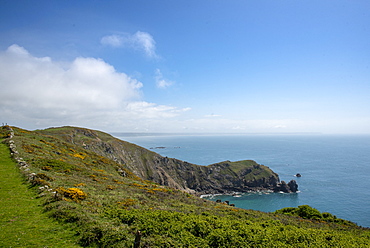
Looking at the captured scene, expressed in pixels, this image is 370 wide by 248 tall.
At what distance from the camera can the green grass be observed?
11.0 metres

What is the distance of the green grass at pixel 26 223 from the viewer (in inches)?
433

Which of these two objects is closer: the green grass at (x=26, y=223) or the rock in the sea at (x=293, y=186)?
the green grass at (x=26, y=223)

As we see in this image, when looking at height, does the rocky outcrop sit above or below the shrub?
below

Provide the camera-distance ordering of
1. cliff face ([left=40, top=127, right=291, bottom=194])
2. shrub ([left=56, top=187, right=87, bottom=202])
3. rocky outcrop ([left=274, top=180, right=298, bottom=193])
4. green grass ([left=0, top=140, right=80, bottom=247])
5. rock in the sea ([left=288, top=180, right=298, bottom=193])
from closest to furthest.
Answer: green grass ([left=0, top=140, right=80, bottom=247]), shrub ([left=56, top=187, right=87, bottom=202]), rock in the sea ([left=288, top=180, right=298, bottom=193]), rocky outcrop ([left=274, top=180, right=298, bottom=193]), cliff face ([left=40, top=127, right=291, bottom=194])

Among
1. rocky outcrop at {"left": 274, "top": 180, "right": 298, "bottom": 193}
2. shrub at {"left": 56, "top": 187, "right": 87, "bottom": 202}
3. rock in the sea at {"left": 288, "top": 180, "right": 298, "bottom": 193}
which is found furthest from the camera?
rocky outcrop at {"left": 274, "top": 180, "right": 298, "bottom": 193}

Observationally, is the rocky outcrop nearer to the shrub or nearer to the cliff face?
the cliff face

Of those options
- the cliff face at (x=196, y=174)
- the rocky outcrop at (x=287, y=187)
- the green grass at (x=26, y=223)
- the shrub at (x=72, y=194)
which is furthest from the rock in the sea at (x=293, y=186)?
the green grass at (x=26, y=223)

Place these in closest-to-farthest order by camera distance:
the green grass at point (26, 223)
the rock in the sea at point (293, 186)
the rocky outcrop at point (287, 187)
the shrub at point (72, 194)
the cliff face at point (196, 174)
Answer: the green grass at point (26, 223), the shrub at point (72, 194), the rock in the sea at point (293, 186), the rocky outcrop at point (287, 187), the cliff face at point (196, 174)

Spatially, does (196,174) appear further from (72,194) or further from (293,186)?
(72,194)

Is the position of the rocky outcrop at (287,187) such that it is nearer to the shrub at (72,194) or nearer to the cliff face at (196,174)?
the cliff face at (196,174)

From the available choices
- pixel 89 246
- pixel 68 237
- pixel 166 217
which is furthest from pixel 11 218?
pixel 166 217

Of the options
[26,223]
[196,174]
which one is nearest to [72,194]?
[26,223]

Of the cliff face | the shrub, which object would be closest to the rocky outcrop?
the cliff face

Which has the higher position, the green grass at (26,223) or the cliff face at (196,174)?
the green grass at (26,223)
